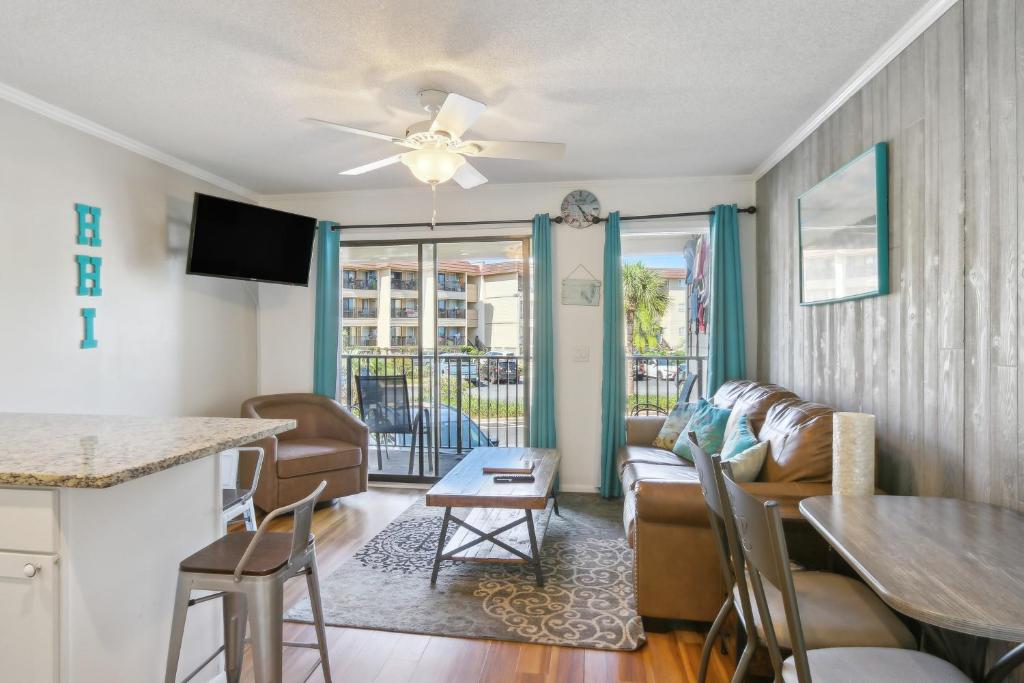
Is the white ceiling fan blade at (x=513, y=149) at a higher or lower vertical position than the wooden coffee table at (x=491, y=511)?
higher

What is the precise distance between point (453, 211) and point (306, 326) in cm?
166

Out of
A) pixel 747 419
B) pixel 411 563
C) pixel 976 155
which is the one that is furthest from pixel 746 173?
pixel 411 563

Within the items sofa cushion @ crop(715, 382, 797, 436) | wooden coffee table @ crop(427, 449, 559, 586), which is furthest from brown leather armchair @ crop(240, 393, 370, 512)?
sofa cushion @ crop(715, 382, 797, 436)

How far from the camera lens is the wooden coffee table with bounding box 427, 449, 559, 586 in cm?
269

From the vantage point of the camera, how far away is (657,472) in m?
3.11

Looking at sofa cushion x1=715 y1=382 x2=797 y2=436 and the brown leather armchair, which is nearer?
sofa cushion x1=715 y1=382 x2=797 y2=436

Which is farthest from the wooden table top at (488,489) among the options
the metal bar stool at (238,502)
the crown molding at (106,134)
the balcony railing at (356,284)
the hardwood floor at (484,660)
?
the crown molding at (106,134)

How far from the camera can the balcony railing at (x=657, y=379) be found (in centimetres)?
502

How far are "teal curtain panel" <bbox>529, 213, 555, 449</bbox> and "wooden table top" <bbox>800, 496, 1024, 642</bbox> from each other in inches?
106

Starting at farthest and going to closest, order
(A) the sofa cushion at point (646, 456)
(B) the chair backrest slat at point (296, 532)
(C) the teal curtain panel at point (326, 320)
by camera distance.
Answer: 1. (C) the teal curtain panel at point (326, 320)
2. (A) the sofa cushion at point (646, 456)
3. (B) the chair backrest slat at point (296, 532)

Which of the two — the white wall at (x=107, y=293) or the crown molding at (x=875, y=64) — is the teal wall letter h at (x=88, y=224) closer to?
the white wall at (x=107, y=293)

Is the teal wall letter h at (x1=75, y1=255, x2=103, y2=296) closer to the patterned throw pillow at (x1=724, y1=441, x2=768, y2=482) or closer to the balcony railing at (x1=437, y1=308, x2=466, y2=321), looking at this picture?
the balcony railing at (x1=437, y1=308, x2=466, y2=321)

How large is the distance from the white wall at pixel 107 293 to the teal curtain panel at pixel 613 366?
3109mm

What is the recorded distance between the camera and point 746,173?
4152 mm
